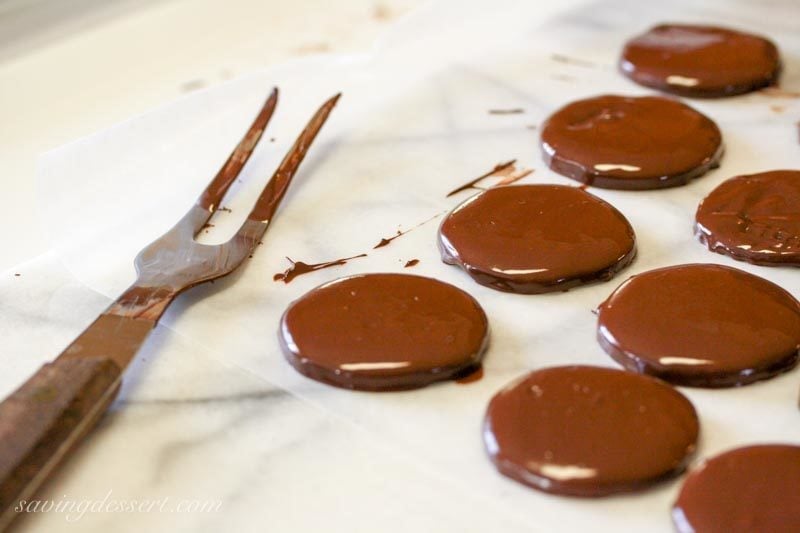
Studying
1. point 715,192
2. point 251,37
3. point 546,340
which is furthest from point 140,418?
point 251,37

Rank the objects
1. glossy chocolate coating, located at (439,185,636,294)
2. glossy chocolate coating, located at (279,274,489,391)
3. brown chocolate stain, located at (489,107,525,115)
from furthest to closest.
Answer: brown chocolate stain, located at (489,107,525,115) < glossy chocolate coating, located at (439,185,636,294) < glossy chocolate coating, located at (279,274,489,391)

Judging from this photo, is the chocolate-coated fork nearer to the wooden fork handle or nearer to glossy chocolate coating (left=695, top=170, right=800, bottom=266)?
the wooden fork handle

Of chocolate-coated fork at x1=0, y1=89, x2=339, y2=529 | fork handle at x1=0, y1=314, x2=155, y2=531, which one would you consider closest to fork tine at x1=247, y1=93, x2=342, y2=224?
chocolate-coated fork at x1=0, y1=89, x2=339, y2=529

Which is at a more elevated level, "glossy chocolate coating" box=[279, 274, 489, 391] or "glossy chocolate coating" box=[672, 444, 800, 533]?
"glossy chocolate coating" box=[279, 274, 489, 391]

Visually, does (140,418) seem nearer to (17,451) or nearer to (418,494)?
(17,451)

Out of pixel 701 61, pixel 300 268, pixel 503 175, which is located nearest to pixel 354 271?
pixel 300 268

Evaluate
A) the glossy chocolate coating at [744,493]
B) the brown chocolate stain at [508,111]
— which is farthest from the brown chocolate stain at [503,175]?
the glossy chocolate coating at [744,493]

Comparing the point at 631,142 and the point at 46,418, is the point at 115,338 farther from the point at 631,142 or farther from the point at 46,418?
the point at 631,142
